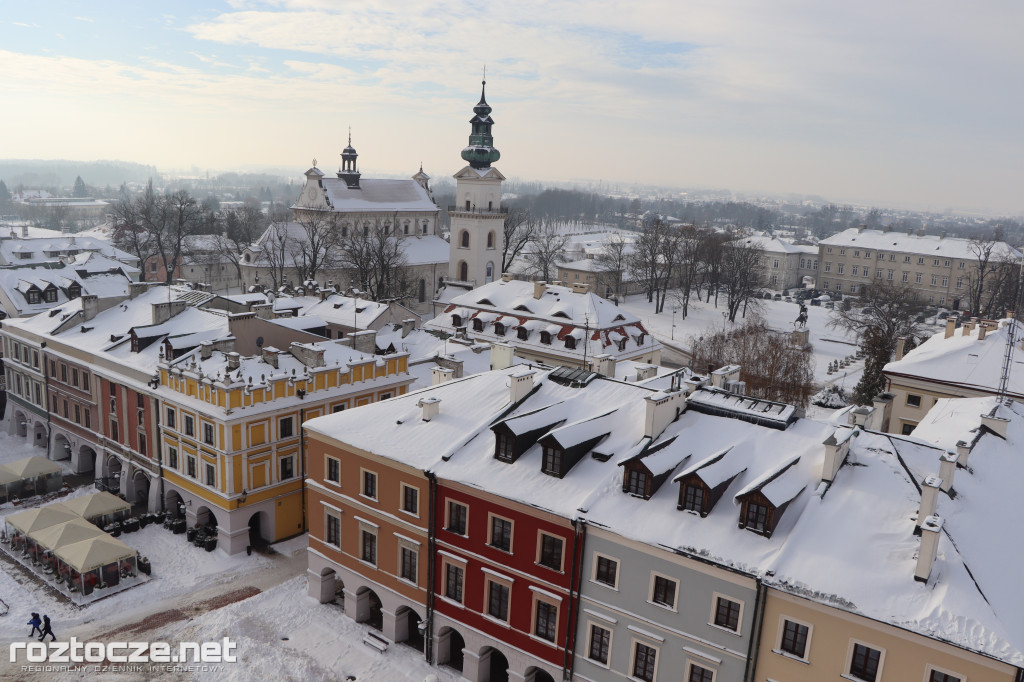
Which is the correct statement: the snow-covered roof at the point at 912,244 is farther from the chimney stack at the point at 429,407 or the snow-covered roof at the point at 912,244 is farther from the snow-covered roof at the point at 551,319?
the chimney stack at the point at 429,407

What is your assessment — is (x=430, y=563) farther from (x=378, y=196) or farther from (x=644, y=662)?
(x=378, y=196)

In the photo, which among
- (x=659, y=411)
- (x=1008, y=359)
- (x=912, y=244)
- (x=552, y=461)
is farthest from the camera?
(x=912, y=244)

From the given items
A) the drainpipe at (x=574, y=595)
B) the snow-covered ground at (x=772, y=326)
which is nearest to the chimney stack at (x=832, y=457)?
the drainpipe at (x=574, y=595)

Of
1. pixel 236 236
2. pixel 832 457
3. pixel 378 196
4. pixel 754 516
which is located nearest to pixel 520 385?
pixel 754 516

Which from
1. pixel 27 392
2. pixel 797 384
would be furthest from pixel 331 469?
pixel 797 384

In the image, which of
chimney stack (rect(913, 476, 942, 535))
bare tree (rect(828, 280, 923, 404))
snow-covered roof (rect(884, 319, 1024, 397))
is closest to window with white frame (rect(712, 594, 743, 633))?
chimney stack (rect(913, 476, 942, 535))

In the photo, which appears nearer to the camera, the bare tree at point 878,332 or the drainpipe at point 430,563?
the drainpipe at point 430,563

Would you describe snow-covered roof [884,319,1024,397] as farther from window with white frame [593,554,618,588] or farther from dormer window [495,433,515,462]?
window with white frame [593,554,618,588]
